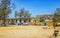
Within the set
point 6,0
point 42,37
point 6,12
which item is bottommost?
point 42,37

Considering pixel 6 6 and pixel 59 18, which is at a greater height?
pixel 6 6

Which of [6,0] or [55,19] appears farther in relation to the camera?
[6,0]

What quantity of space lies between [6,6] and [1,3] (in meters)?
2.40

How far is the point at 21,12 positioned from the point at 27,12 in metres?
6.85

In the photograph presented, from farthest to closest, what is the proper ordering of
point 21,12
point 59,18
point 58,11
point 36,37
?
point 21,12, point 58,11, point 59,18, point 36,37

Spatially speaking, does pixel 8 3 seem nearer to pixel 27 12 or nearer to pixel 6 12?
pixel 6 12

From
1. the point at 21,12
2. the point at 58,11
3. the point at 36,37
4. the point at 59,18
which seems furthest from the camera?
the point at 21,12

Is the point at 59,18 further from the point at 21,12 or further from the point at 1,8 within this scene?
the point at 21,12

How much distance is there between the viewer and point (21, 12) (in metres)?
110

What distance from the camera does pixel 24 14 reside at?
365 feet

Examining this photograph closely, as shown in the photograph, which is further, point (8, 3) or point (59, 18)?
point (8, 3)

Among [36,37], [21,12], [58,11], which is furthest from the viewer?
[21,12]

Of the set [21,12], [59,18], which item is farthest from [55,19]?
[21,12]

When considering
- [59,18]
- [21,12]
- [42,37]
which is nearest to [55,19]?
[59,18]
